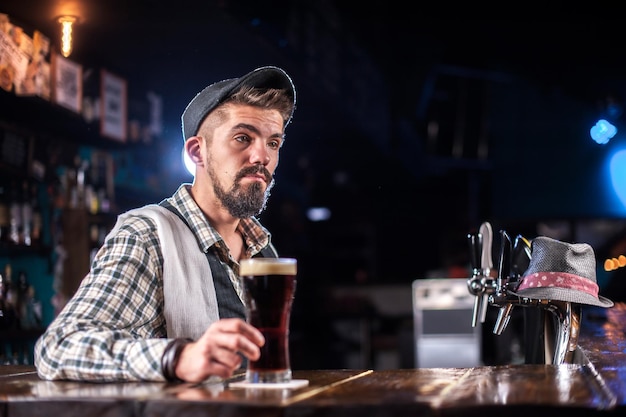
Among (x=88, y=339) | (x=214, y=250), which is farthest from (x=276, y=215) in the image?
(x=88, y=339)

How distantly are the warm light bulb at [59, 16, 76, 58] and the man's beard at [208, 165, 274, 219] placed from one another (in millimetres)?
2723

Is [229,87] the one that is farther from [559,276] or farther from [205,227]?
[559,276]

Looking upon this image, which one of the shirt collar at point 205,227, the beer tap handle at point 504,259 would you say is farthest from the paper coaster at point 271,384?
the beer tap handle at point 504,259

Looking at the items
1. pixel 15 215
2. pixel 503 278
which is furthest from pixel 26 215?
pixel 503 278

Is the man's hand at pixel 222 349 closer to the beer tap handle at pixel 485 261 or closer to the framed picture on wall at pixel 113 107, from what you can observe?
the beer tap handle at pixel 485 261

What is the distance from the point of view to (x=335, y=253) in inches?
539

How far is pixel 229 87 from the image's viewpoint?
7.61 feet

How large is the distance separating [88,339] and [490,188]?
38.0 ft

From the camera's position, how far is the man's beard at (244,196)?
2.37 m

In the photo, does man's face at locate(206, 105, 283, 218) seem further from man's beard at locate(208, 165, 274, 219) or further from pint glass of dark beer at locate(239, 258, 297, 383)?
pint glass of dark beer at locate(239, 258, 297, 383)

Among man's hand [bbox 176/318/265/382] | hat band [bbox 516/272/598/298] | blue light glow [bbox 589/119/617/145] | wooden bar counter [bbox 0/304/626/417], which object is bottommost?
wooden bar counter [bbox 0/304/626/417]

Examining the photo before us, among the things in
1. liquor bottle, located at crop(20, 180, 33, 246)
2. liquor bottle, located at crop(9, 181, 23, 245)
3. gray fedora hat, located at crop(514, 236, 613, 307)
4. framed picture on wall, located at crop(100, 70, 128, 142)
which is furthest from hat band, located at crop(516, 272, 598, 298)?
framed picture on wall, located at crop(100, 70, 128, 142)

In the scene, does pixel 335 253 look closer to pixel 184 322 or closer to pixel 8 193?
pixel 8 193

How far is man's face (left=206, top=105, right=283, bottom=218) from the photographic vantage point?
7.73 ft
